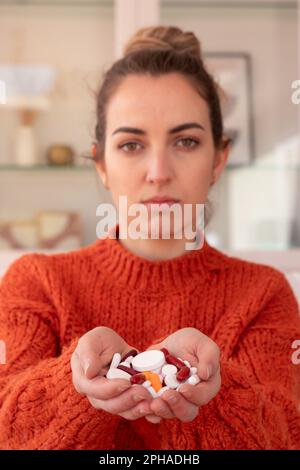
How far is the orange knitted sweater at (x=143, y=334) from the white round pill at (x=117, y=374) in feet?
0.24

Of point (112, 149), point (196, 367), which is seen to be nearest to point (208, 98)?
point (112, 149)

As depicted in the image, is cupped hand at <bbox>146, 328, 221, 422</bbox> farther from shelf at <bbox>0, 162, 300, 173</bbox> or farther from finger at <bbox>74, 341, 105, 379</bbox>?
shelf at <bbox>0, 162, 300, 173</bbox>

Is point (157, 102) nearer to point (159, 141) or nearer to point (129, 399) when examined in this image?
point (159, 141)

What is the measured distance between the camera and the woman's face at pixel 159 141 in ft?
1.80

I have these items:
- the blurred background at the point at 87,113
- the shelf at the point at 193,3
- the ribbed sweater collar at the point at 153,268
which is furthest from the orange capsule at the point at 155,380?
the shelf at the point at 193,3

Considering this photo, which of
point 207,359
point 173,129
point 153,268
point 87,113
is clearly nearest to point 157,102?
point 173,129

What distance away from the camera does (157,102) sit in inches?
21.6

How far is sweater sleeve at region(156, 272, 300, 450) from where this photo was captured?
0.46 metres

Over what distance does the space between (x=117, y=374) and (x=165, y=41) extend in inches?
14.8

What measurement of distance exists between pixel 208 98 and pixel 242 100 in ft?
2.06

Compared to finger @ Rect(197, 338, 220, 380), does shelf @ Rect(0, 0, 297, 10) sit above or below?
above

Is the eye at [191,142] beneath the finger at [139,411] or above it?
above

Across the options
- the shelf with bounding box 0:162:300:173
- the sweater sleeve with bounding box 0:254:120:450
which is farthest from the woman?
the shelf with bounding box 0:162:300:173

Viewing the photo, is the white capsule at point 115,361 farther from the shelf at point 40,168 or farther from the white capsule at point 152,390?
the shelf at point 40,168
